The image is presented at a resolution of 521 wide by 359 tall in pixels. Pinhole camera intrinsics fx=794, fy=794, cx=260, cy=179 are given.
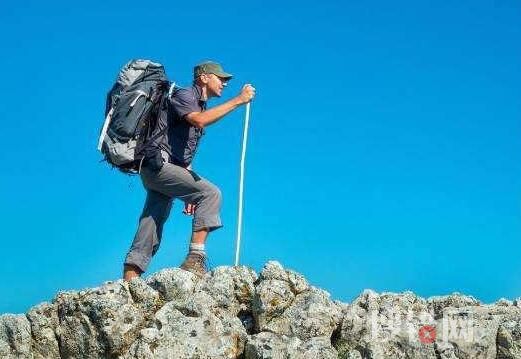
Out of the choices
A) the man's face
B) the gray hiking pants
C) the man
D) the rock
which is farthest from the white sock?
the rock

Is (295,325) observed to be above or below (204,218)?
below

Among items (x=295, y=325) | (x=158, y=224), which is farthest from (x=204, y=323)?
(x=158, y=224)

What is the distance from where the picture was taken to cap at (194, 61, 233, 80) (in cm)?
1630

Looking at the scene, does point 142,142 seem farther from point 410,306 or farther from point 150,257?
point 410,306

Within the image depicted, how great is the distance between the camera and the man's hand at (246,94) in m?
15.9

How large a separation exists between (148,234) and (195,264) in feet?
4.39

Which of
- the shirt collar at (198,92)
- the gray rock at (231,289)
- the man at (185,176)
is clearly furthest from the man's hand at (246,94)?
the gray rock at (231,289)

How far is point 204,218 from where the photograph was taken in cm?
1573

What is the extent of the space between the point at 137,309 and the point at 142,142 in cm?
369

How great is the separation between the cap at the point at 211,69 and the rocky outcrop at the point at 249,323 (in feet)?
14.1

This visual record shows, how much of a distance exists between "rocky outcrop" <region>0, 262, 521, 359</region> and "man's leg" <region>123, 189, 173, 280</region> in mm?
1657

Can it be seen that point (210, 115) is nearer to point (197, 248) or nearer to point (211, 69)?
point (211, 69)

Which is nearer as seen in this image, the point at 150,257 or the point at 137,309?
the point at 137,309

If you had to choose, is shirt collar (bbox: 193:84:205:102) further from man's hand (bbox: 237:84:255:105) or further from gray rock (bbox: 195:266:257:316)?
gray rock (bbox: 195:266:257:316)
